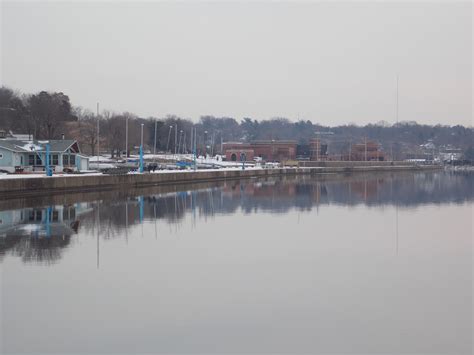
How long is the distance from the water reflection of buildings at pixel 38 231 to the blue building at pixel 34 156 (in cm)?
2449

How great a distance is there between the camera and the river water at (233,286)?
11.9 metres

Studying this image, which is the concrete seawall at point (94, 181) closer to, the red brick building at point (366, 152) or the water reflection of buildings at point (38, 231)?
the water reflection of buildings at point (38, 231)

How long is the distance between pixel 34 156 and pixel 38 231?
36.6 meters

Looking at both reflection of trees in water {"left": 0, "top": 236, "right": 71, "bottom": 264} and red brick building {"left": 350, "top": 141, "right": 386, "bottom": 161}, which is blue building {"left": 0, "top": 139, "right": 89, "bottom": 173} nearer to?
reflection of trees in water {"left": 0, "top": 236, "right": 71, "bottom": 264}

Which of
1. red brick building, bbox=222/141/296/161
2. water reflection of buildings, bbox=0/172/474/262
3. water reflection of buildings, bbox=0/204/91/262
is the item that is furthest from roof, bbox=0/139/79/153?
red brick building, bbox=222/141/296/161

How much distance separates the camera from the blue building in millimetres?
58344

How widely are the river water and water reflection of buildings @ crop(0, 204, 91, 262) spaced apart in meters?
0.10

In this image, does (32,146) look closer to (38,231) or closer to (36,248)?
(38,231)

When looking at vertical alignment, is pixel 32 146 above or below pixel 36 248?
above

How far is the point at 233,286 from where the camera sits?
52.4 feet

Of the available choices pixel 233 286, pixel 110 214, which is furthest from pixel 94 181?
pixel 233 286

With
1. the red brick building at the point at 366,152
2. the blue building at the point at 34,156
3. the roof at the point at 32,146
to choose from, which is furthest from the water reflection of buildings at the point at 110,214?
the red brick building at the point at 366,152

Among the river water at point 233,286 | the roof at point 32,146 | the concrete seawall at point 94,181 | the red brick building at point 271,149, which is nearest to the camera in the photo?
the river water at point 233,286

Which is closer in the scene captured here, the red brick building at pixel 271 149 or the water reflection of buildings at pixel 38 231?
the water reflection of buildings at pixel 38 231
